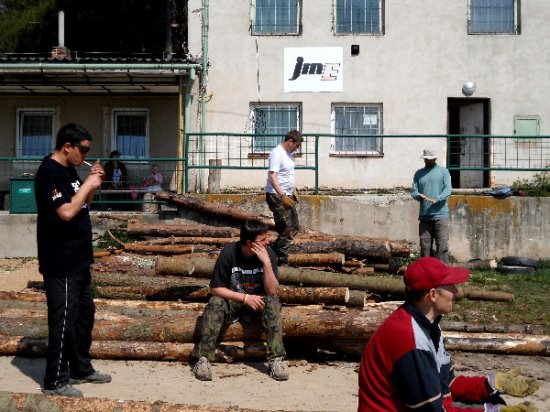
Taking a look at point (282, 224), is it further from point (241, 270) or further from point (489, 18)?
point (489, 18)

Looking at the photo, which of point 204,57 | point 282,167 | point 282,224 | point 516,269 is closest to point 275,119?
point 204,57

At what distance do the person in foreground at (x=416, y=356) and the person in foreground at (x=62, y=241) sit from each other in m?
2.97

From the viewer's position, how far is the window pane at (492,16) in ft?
55.1

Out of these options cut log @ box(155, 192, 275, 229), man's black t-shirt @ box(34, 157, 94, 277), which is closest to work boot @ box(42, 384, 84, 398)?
man's black t-shirt @ box(34, 157, 94, 277)

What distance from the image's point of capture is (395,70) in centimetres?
1662

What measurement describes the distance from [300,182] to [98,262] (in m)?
6.63

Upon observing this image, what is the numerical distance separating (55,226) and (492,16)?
13730 millimetres

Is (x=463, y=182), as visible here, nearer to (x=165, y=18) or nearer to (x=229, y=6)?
(x=229, y=6)

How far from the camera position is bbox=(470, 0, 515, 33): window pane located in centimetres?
1678

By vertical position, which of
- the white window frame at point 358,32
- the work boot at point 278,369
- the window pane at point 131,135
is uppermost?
the white window frame at point 358,32

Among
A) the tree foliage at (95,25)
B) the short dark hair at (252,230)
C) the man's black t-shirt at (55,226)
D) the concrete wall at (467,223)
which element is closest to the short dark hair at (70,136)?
the man's black t-shirt at (55,226)

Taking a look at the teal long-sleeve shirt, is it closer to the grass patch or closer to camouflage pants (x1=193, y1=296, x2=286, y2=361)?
the grass patch

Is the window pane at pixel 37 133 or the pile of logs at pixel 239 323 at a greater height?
the window pane at pixel 37 133

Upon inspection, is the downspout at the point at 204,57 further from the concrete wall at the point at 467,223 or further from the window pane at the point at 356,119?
the concrete wall at the point at 467,223
